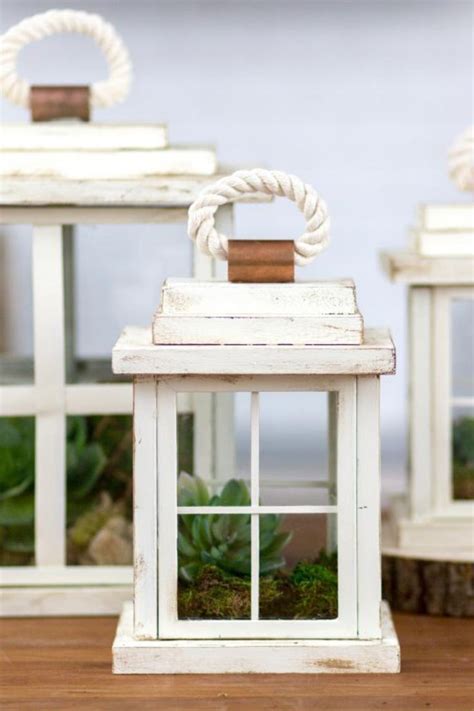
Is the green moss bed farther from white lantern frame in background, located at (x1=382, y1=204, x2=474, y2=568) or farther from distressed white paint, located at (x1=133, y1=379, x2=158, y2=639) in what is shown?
white lantern frame in background, located at (x1=382, y1=204, x2=474, y2=568)

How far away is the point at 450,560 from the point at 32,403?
36cm

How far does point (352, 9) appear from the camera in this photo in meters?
1.85

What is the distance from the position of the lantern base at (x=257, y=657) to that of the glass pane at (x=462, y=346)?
0.29 metres

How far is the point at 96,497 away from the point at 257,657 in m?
0.23

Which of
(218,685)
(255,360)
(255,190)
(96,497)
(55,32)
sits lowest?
(218,685)

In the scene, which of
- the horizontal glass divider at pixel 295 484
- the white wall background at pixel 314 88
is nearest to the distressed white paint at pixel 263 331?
the horizontal glass divider at pixel 295 484

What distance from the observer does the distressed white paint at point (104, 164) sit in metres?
1.11

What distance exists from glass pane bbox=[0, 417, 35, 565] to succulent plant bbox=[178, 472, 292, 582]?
0.19m

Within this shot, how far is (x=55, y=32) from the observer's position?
45.1 inches

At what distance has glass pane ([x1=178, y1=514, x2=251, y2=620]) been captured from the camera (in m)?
0.98

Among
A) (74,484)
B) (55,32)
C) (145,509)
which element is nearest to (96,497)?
(74,484)

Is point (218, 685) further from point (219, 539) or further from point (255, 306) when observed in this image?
point (255, 306)

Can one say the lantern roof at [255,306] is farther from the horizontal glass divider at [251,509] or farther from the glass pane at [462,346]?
the glass pane at [462,346]

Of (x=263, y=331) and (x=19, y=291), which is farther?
(x=19, y=291)
